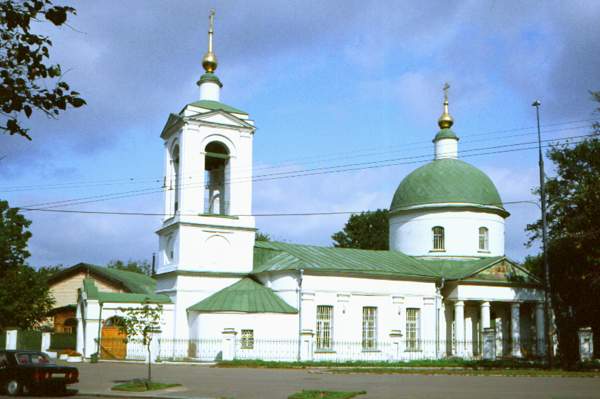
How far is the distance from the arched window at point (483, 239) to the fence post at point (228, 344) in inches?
705

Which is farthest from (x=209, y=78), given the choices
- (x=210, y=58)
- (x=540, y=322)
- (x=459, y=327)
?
(x=540, y=322)

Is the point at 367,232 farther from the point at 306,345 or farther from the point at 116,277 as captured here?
the point at 306,345

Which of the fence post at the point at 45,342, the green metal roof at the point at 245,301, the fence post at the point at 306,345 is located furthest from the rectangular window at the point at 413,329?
the fence post at the point at 45,342

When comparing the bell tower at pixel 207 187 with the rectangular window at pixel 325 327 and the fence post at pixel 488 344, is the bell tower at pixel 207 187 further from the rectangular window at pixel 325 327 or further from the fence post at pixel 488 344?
the fence post at pixel 488 344

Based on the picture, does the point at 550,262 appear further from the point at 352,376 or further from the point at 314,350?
the point at 352,376

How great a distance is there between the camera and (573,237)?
99.5 feet

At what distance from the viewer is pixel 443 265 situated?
130 feet

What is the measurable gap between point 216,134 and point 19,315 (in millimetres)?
18349

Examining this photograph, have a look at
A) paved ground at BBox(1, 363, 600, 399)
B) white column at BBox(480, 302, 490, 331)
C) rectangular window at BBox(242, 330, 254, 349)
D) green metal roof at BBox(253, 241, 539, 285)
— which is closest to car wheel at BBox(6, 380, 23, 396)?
paved ground at BBox(1, 363, 600, 399)

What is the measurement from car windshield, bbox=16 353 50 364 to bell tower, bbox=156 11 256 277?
14.9 m

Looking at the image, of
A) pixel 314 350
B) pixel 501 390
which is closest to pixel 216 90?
pixel 314 350

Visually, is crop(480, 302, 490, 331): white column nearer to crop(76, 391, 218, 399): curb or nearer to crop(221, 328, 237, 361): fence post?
crop(221, 328, 237, 361): fence post

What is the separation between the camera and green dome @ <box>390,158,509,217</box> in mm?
40906

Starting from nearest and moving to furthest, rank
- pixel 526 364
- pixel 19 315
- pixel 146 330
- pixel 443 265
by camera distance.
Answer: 1. pixel 146 330
2. pixel 526 364
3. pixel 443 265
4. pixel 19 315
